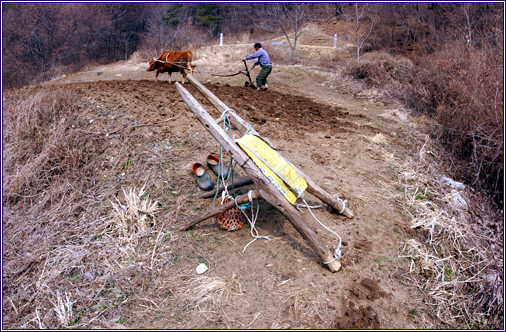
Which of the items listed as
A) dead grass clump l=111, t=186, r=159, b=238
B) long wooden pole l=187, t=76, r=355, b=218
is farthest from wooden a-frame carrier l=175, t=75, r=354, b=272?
dead grass clump l=111, t=186, r=159, b=238

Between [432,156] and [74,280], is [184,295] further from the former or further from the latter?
[432,156]

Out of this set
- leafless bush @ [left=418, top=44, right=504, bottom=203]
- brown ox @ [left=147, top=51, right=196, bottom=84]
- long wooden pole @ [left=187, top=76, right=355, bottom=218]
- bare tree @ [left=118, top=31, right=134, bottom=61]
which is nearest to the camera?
long wooden pole @ [left=187, top=76, right=355, bottom=218]

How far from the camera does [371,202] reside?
4.10m

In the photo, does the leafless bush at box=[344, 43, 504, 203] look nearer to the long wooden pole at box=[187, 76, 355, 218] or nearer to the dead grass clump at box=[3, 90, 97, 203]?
the long wooden pole at box=[187, 76, 355, 218]

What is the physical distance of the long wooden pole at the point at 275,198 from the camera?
9.66 ft

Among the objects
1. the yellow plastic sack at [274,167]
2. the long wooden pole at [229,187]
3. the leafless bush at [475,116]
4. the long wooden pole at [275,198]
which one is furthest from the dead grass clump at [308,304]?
the leafless bush at [475,116]

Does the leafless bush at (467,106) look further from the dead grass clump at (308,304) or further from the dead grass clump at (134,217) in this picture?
the dead grass clump at (134,217)

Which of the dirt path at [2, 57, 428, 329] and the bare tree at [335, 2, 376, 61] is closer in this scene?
the dirt path at [2, 57, 428, 329]

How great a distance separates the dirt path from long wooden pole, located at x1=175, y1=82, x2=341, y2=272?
0.23 m

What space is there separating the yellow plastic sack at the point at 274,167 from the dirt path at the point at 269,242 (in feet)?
2.00

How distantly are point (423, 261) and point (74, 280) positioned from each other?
3.65 m

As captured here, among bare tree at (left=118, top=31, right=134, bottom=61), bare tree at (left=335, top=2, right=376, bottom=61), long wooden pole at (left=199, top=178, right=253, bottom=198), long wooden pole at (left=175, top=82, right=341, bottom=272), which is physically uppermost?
bare tree at (left=335, top=2, right=376, bottom=61)

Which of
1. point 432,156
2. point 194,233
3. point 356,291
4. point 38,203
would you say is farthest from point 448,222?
point 38,203

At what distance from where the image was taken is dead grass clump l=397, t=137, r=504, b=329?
9.57 ft
